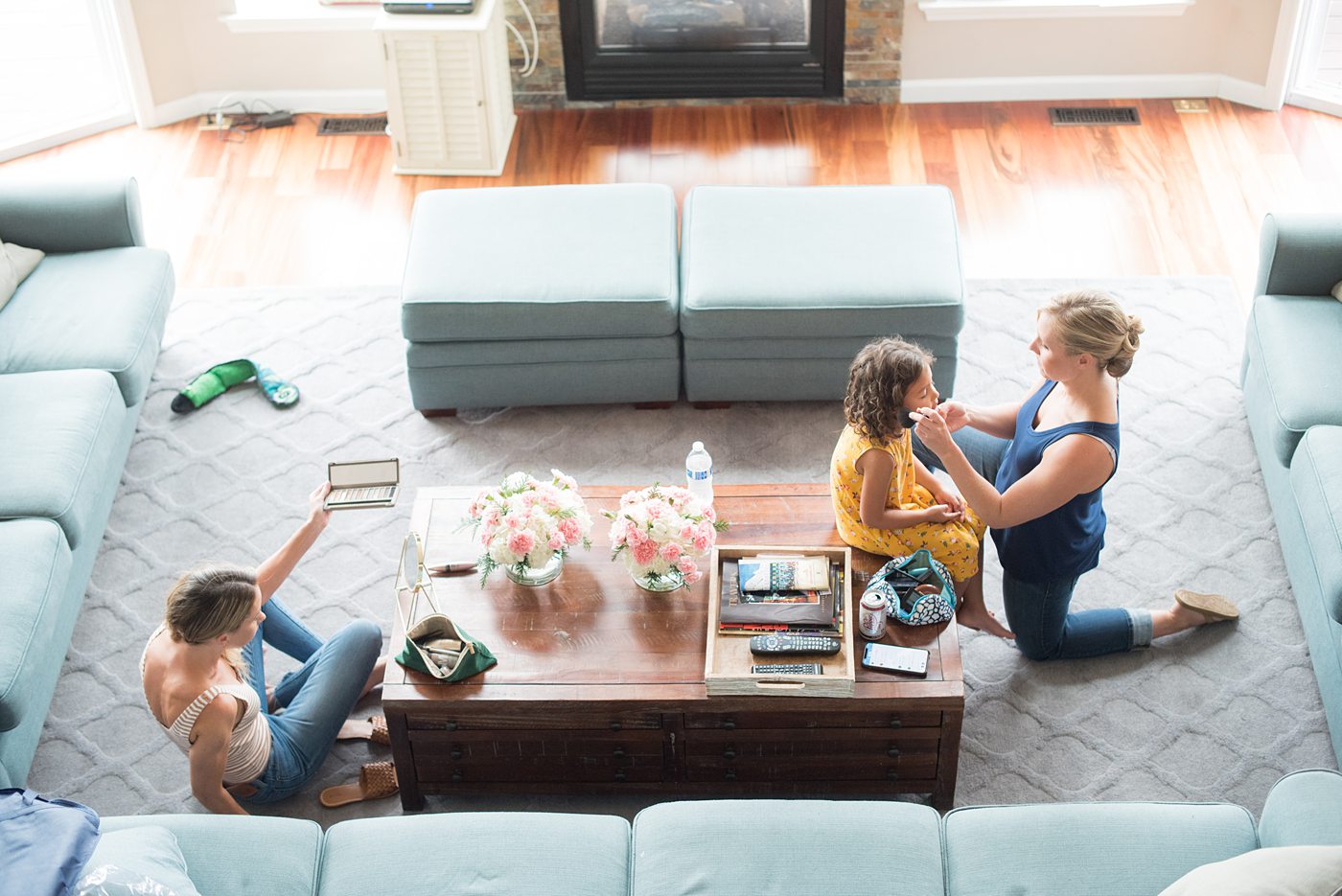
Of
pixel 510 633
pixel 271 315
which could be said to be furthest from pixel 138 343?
pixel 510 633

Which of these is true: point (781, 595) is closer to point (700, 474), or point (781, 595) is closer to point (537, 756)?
point (700, 474)

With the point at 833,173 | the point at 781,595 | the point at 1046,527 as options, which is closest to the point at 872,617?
the point at 781,595

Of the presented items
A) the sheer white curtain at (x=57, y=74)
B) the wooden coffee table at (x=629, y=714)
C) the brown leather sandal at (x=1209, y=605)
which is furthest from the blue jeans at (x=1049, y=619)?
the sheer white curtain at (x=57, y=74)

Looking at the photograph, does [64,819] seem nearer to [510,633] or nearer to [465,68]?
[510,633]

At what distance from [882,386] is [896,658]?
1.94ft

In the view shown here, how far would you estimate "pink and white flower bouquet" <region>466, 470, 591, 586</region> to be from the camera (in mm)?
2973

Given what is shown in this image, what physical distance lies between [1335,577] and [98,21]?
4930 millimetres

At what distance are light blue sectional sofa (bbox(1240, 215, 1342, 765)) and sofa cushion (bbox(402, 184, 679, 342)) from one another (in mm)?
1712

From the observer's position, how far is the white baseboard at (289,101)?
573 cm

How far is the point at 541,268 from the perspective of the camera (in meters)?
4.06

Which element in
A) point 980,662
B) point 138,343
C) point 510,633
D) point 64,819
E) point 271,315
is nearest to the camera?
point 64,819

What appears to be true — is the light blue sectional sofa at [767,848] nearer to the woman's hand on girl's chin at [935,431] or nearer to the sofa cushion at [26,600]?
the sofa cushion at [26,600]

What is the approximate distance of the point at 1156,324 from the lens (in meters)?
4.48

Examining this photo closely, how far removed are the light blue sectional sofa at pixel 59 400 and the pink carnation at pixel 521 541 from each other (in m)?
1.13
